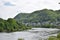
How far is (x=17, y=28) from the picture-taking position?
16594 mm

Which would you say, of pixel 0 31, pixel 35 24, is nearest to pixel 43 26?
pixel 35 24

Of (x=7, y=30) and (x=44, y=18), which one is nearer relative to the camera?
(x=44, y=18)

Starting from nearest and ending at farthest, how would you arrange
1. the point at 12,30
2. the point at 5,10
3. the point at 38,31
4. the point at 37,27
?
the point at 5,10
the point at 37,27
the point at 38,31
the point at 12,30

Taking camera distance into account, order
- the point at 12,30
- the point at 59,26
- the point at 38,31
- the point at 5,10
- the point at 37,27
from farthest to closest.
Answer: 1. the point at 12,30
2. the point at 38,31
3. the point at 37,27
4. the point at 59,26
5. the point at 5,10

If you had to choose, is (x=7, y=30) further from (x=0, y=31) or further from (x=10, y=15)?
(x=10, y=15)

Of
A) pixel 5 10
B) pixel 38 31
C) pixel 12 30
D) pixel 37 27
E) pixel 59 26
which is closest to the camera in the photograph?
pixel 5 10

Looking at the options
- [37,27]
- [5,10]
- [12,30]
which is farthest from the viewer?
[12,30]

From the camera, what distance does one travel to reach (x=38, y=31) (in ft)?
48.5

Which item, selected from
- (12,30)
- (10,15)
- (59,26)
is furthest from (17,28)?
(10,15)

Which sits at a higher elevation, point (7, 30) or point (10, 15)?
point (10, 15)

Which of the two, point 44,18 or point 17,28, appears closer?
point 44,18

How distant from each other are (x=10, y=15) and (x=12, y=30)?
6590 millimetres

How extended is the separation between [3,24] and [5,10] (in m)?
6.92

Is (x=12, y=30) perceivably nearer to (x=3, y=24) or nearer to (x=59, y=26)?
(x=3, y=24)
